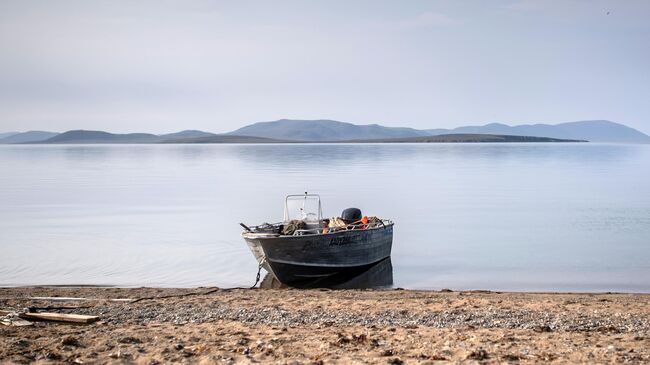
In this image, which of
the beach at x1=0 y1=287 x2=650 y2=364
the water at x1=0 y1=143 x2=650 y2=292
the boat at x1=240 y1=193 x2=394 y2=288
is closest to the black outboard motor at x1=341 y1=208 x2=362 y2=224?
the boat at x1=240 y1=193 x2=394 y2=288

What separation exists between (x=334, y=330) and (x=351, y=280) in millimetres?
10916

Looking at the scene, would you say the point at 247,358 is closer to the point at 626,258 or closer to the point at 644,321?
the point at 644,321

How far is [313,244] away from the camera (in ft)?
70.4

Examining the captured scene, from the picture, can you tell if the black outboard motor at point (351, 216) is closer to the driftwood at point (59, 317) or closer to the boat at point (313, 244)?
the boat at point (313, 244)

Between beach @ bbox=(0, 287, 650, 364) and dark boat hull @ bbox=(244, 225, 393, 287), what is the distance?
290cm

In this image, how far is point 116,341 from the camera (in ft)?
37.1

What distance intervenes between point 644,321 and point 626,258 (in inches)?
591

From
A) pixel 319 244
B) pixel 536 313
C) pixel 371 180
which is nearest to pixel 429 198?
pixel 371 180

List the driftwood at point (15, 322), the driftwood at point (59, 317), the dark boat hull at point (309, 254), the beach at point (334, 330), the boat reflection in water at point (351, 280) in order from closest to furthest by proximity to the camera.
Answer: the beach at point (334, 330), the driftwood at point (15, 322), the driftwood at point (59, 317), the dark boat hull at point (309, 254), the boat reflection in water at point (351, 280)

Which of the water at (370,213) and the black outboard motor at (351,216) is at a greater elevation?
the black outboard motor at (351,216)

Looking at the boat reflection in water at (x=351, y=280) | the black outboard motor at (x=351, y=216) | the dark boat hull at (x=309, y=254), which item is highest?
the black outboard motor at (x=351, y=216)

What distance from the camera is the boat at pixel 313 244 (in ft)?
69.4

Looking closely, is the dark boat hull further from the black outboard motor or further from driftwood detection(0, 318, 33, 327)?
driftwood detection(0, 318, 33, 327)

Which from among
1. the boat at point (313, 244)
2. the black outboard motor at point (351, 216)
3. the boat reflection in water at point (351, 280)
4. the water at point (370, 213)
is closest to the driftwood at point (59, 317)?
the boat at point (313, 244)
